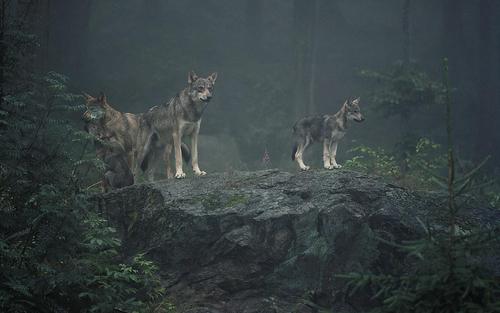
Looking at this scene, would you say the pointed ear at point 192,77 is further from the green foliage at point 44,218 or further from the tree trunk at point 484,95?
the tree trunk at point 484,95

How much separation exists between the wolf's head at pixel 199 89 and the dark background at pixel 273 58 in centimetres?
791

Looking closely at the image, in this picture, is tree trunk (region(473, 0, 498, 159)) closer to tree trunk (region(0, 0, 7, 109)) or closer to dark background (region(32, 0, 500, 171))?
dark background (region(32, 0, 500, 171))

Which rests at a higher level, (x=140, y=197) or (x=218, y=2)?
(x=218, y=2)

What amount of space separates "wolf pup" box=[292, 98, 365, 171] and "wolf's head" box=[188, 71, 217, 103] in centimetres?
313

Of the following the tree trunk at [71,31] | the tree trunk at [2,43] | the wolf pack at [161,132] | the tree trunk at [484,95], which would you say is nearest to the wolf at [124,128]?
the wolf pack at [161,132]

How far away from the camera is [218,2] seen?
3016 centimetres

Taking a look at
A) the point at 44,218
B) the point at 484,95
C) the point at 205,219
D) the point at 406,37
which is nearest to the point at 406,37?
the point at 406,37

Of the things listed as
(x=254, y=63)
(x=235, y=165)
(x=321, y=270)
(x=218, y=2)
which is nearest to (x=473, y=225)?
(x=321, y=270)

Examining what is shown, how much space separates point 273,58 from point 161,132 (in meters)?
17.5

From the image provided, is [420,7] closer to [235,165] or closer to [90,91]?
[235,165]

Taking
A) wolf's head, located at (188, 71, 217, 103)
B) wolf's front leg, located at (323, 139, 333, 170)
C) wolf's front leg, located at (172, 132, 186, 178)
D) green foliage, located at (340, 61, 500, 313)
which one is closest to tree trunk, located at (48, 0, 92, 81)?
wolf's head, located at (188, 71, 217, 103)

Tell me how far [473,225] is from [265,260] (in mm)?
3561

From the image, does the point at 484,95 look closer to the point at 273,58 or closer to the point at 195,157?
the point at 273,58

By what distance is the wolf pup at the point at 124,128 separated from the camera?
11.3 m
